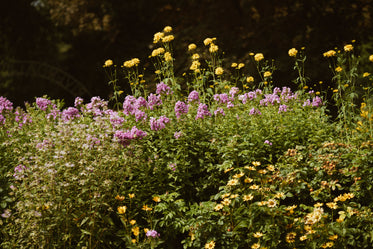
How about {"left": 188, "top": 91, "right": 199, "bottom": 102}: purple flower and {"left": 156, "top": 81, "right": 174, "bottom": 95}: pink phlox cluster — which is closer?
{"left": 188, "top": 91, "right": 199, "bottom": 102}: purple flower

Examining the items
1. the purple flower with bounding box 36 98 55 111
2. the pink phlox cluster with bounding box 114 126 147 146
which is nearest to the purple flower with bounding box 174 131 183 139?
the pink phlox cluster with bounding box 114 126 147 146

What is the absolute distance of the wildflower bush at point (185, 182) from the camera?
10.5ft

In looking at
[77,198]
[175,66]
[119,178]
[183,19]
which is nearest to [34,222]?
[77,198]

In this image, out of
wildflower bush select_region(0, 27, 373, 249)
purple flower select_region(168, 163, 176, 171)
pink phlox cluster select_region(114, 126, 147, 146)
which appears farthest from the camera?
purple flower select_region(168, 163, 176, 171)

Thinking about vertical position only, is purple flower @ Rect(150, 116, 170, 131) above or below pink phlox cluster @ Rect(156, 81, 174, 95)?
below

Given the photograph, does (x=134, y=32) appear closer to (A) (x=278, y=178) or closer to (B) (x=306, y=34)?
(B) (x=306, y=34)

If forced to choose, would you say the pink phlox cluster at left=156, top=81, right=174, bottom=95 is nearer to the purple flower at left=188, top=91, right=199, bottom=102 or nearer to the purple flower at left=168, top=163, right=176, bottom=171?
the purple flower at left=188, top=91, right=199, bottom=102

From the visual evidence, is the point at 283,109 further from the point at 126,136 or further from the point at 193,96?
the point at 126,136

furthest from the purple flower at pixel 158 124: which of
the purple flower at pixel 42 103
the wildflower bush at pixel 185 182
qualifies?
the purple flower at pixel 42 103

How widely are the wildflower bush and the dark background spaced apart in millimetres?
3831

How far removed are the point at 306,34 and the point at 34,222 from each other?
6.57m

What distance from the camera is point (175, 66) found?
8.27m

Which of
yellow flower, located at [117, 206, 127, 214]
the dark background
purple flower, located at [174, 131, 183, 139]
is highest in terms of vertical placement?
the dark background

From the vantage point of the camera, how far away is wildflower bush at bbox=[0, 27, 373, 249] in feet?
10.5
